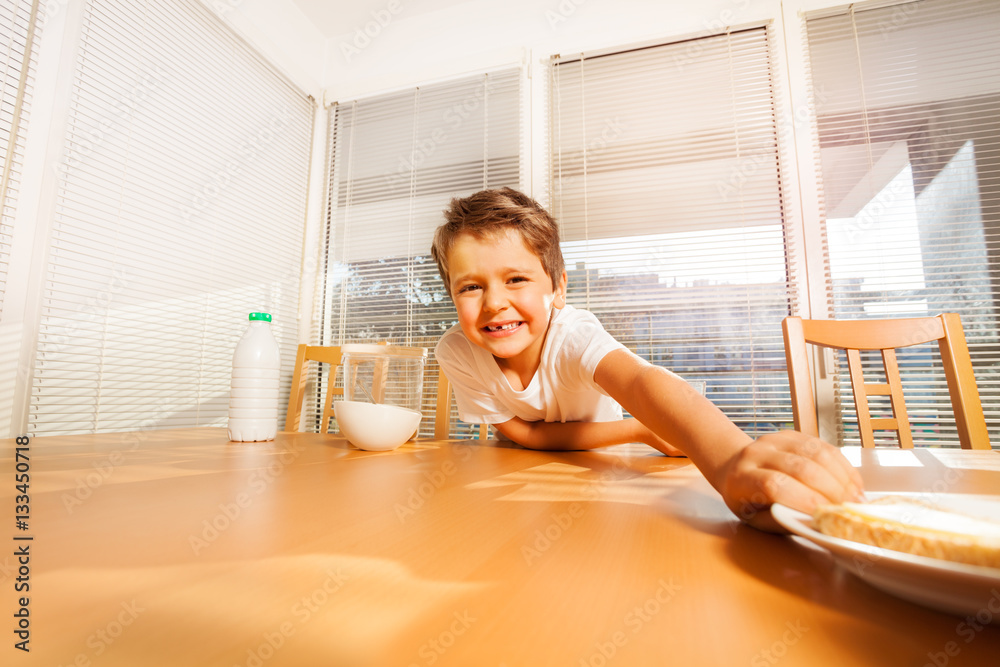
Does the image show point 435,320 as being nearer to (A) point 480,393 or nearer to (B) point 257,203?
(B) point 257,203

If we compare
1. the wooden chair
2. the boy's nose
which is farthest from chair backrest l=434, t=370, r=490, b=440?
the wooden chair

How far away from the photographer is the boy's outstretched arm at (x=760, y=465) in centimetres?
26

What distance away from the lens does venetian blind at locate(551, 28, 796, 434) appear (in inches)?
74.3

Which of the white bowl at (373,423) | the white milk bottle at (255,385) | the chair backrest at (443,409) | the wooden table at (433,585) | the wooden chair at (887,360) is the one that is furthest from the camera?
the chair backrest at (443,409)

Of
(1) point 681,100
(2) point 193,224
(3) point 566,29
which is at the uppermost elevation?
(3) point 566,29

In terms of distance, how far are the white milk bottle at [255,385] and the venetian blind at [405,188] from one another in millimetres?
1424

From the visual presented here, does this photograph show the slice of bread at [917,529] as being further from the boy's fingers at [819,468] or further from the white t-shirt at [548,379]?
the white t-shirt at [548,379]

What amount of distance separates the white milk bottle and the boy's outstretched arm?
2.09ft

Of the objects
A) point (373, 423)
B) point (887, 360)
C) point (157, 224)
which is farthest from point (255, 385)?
point (157, 224)

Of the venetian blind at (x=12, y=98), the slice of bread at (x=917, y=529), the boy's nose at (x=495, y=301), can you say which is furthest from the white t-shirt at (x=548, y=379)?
the venetian blind at (x=12, y=98)

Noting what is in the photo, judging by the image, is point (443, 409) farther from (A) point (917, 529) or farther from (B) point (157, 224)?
(B) point (157, 224)

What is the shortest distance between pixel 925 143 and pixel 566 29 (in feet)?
4.98

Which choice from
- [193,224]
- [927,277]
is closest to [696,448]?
[927,277]

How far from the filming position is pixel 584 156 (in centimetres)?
216
